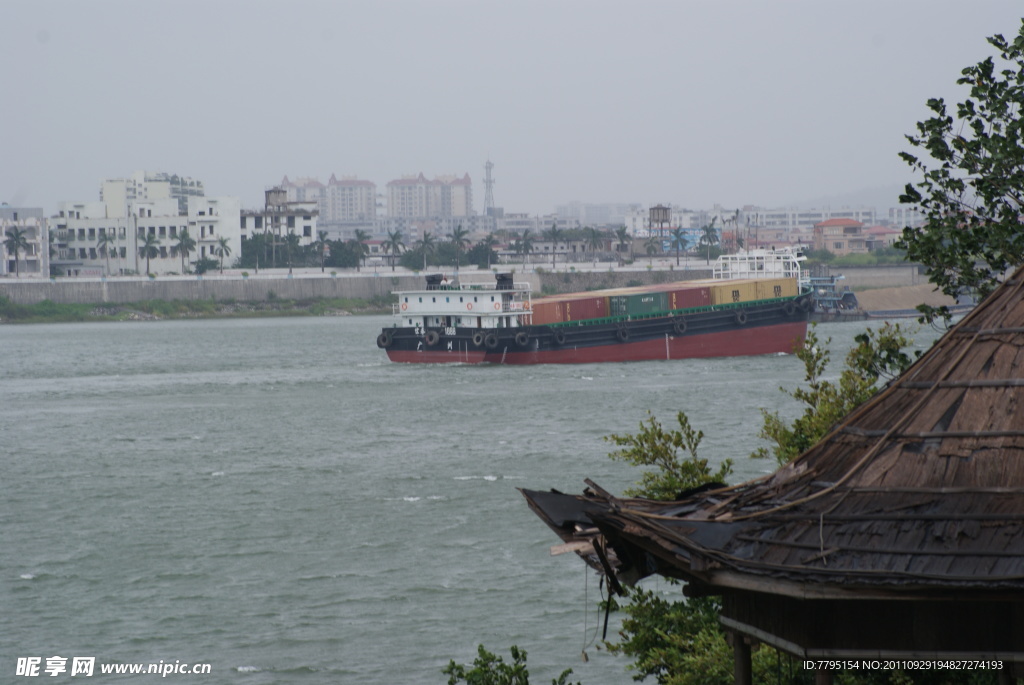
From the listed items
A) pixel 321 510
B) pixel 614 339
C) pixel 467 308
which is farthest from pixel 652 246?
pixel 321 510

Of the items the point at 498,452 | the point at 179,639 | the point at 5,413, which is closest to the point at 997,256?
the point at 179,639

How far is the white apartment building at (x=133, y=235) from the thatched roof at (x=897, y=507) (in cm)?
9619

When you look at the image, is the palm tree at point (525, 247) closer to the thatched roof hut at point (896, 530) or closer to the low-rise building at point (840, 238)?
the low-rise building at point (840, 238)

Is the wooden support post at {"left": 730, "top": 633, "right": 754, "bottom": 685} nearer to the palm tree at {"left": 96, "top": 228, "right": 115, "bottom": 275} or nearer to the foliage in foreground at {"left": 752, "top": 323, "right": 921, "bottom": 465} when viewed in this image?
the foliage in foreground at {"left": 752, "top": 323, "right": 921, "bottom": 465}

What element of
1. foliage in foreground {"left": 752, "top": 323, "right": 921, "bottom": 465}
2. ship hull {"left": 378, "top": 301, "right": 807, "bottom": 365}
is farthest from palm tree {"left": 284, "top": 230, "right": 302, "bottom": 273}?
foliage in foreground {"left": 752, "top": 323, "right": 921, "bottom": 465}

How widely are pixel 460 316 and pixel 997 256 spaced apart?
39381mm

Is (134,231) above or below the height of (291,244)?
above

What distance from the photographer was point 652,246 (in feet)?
382

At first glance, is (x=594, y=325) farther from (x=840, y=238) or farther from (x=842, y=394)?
(x=840, y=238)

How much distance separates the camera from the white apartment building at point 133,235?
322ft

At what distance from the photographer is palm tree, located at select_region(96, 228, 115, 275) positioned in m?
97.3

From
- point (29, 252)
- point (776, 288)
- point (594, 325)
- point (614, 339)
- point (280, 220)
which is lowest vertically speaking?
point (614, 339)

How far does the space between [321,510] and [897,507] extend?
16.2 meters

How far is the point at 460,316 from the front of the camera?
46438 mm
